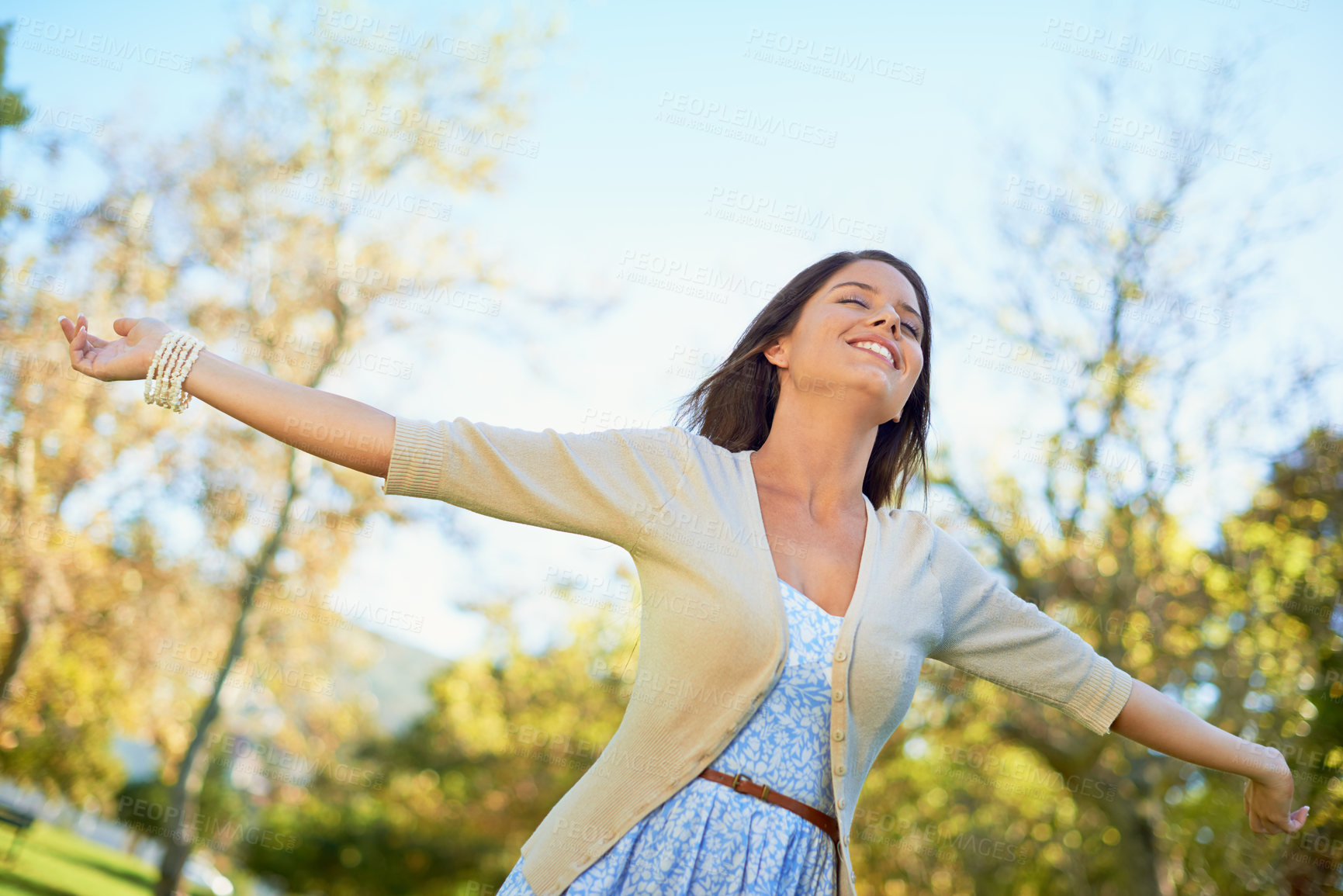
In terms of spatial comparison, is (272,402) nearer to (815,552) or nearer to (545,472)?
(545,472)

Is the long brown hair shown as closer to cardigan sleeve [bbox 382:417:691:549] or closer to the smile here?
the smile

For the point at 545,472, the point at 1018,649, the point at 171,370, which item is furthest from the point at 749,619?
the point at 171,370

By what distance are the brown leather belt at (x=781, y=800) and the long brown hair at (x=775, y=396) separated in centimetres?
103

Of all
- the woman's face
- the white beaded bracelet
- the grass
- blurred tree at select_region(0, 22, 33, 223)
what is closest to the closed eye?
the woman's face

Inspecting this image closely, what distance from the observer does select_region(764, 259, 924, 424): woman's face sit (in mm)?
2303

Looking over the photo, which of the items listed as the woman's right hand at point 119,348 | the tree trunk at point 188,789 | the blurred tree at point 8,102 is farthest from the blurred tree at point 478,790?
the woman's right hand at point 119,348

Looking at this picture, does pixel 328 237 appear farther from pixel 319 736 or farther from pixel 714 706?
pixel 714 706

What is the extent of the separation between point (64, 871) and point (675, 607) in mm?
20679

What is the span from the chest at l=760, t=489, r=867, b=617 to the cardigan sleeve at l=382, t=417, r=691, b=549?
0.25 metres

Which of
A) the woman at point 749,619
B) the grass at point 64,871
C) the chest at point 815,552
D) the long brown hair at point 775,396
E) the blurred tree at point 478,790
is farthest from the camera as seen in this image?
the blurred tree at point 478,790

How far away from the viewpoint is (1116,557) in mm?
10695

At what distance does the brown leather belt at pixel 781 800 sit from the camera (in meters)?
1.87

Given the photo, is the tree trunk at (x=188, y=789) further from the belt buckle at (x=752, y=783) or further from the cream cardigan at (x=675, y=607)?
the belt buckle at (x=752, y=783)

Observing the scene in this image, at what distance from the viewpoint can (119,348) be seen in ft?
5.70
